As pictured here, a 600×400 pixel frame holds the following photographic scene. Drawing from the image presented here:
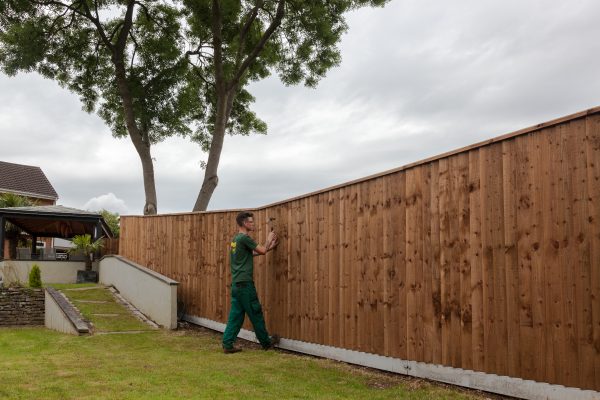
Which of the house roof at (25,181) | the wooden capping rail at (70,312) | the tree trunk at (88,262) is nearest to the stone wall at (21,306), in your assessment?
the wooden capping rail at (70,312)

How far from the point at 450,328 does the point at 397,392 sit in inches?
30.3

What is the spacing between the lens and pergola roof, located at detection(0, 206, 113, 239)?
70.0 feet

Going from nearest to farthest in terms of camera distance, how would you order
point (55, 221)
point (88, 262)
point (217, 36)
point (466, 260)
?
point (466, 260)
point (217, 36)
point (88, 262)
point (55, 221)

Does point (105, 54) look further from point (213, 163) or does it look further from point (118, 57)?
point (213, 163)

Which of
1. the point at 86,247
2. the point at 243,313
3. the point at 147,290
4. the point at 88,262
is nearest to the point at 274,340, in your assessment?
the point at 243,313

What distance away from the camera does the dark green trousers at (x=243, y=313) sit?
7988 millimetres

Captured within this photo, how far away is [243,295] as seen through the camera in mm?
8078

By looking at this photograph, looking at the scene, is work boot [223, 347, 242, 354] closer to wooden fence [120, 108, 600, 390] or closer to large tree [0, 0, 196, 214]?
wooden fence [120, 108, 600, 390]

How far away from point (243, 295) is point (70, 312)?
4.97m

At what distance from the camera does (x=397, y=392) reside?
5285 millimetres

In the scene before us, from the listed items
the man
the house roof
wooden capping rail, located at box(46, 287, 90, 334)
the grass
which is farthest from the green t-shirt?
the house roof

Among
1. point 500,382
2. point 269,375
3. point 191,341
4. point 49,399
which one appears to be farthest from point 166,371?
point 500,382

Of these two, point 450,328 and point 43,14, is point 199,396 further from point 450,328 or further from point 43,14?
point 43,14

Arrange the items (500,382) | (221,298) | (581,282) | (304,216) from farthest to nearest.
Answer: (221,298)
(304,216)
(500,382)
(581,282)
